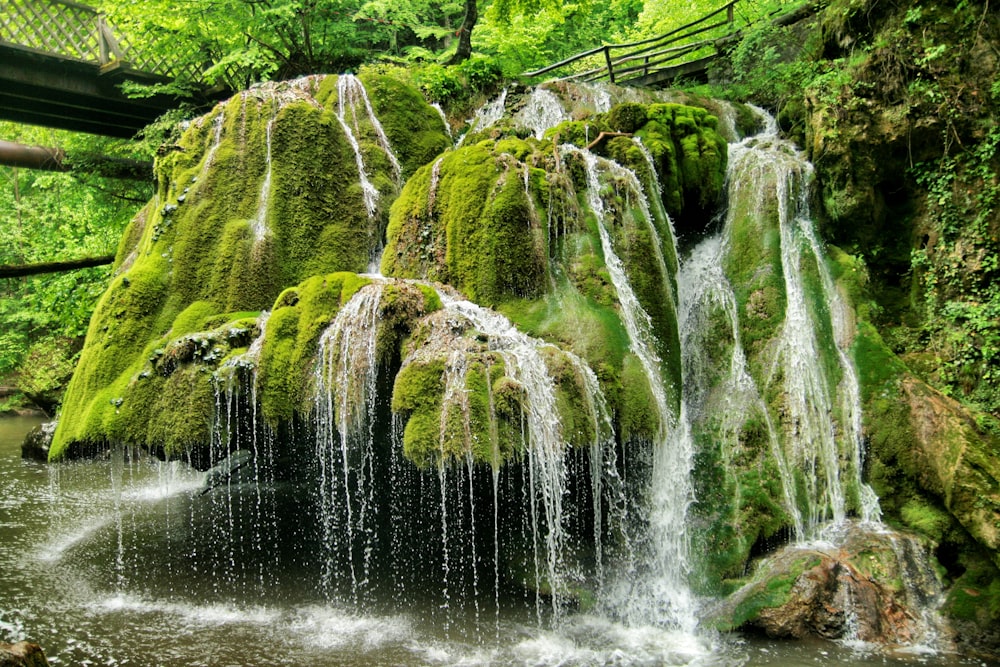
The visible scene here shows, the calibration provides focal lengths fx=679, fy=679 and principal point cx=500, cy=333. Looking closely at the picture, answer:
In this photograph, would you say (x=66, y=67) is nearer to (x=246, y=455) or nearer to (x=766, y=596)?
(x=246, y=455)

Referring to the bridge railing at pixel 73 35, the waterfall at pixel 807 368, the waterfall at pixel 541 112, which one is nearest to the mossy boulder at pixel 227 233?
the waterfall at pixel 541 112

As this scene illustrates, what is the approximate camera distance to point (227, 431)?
22.5ft

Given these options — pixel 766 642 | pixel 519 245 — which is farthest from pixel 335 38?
pixel 766 642

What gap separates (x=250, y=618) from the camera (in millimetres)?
6773

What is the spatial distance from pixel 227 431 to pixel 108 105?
11.1 metres

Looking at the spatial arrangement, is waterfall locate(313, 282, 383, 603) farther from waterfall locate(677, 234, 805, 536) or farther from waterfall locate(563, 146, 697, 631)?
waterfall locate(677, 234, 805, 536)

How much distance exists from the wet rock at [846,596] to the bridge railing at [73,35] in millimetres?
14029

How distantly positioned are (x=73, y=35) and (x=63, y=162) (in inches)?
112

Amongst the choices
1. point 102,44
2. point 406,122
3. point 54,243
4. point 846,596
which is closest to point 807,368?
point 846,596

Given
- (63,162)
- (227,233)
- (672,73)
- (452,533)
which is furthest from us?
(672,73)

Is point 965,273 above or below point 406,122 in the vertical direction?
below

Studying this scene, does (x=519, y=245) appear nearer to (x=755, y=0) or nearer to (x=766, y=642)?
(x=766, y=642)

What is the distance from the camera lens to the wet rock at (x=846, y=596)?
20.8 feet

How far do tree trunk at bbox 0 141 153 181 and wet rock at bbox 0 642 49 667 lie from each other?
1223 cm
